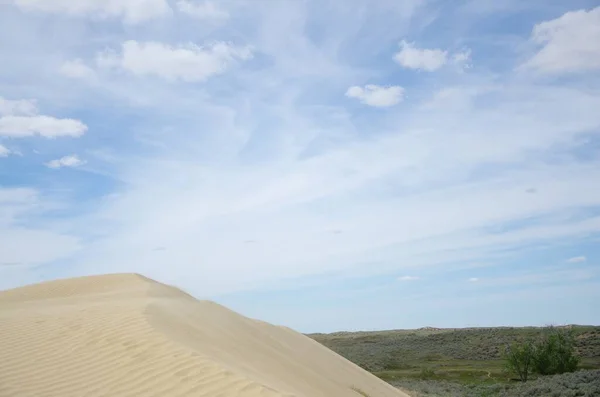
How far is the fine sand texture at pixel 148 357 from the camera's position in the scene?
7.26 meters

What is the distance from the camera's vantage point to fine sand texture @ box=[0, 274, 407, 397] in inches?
286

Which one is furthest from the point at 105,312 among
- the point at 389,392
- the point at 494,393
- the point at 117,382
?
the point at 494,393

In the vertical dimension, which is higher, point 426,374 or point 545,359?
point 545,359

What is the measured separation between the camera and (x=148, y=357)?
8125 millimetres

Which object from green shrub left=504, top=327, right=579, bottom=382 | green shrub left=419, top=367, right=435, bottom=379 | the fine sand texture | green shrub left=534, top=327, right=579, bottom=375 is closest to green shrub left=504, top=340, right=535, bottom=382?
green shrub left=504, top=327, right=579, bottom=382

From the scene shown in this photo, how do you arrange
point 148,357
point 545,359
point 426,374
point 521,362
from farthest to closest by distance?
point 426,374 → point 545,359 → point 521,362 → point 148,357

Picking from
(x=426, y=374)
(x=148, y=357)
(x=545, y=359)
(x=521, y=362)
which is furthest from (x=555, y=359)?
(x=148, y=357)

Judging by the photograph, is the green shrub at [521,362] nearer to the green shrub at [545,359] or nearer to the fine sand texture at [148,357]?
the green shrub at [545,359]

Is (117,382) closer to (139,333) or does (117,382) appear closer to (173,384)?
(173,384)

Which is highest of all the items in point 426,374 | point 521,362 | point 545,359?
point 545,359

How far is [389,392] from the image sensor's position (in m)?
14.6

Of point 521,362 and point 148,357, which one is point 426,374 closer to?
point 521,362

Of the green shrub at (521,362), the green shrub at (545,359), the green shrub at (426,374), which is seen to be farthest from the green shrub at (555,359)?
the green shrub at (426,374)

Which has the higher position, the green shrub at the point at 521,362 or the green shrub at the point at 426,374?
the green shrub at the point at 521,362
